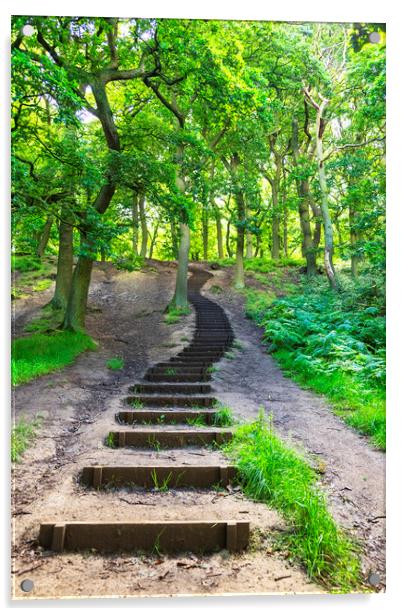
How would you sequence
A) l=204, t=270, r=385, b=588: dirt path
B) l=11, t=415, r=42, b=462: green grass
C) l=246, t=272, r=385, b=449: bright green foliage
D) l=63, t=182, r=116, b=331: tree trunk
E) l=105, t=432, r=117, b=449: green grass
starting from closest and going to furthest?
l=204, t=270, r=385, b=588: dirt path, l=11, t=415, r=42, b=462: green grass, l=105, t=432, r=117, b=449: green grass, l=246, t=272, r=385, b=449: bright green foliage, l=63, t=182, r=116, b=331: tree trunk

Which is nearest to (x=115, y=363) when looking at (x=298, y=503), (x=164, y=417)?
(x=164, y=417)

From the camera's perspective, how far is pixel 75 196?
4.66 m

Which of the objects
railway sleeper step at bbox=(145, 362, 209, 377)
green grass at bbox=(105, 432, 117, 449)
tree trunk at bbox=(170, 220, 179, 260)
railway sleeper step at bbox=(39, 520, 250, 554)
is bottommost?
railway sleeper step at bbox=(39, 520, 250, 554)

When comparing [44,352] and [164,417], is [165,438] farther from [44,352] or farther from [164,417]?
[44,352]

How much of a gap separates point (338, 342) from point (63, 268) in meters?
5.21

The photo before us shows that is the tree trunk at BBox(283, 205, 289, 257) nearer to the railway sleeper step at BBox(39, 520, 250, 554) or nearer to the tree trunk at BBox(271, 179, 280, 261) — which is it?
the tree trunk at BBox(271, 179, 280, 261)

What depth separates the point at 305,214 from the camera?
171 inches

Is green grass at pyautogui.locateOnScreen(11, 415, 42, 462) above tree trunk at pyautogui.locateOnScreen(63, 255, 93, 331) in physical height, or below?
below

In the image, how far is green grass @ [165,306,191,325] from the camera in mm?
5645

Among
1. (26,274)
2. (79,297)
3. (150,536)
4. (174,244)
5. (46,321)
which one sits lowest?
(150,536)

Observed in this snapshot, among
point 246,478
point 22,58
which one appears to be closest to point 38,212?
point 22,58

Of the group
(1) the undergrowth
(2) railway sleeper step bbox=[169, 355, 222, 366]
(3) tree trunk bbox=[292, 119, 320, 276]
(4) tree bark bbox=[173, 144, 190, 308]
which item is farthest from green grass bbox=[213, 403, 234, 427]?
(4) tree bark bbox=[173, 144, 190, 308]

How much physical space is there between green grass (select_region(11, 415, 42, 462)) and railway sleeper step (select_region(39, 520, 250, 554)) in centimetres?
81
